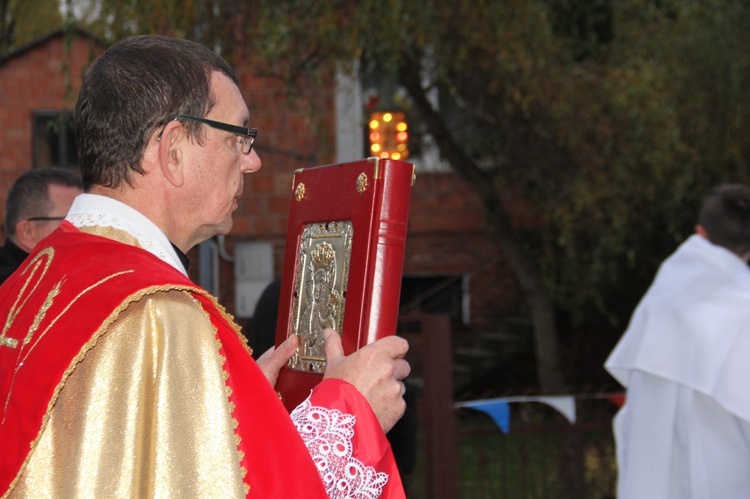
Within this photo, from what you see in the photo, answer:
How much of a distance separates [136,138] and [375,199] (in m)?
0.44

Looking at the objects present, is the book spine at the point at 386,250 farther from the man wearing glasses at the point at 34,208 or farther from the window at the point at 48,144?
the window at the point at 48,144

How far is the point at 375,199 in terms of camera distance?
185 centimetres

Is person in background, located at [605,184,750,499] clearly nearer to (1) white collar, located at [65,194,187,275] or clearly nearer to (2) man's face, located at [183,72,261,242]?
(2) man's face, located at [183,72,261,242]

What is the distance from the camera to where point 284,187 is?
39.1 ft

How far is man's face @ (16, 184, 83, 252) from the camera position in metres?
3.50

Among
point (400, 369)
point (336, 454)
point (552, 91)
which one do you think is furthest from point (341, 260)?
point (552, 91)

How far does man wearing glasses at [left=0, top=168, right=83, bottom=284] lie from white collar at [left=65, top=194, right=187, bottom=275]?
1818mm

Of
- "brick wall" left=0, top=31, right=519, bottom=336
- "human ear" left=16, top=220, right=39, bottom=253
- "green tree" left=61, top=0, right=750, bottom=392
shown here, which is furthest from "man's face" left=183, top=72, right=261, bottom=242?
"brick wall" left=0, top=31, right=519, bottom=336

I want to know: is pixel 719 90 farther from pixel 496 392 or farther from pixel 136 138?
pixel 136 138

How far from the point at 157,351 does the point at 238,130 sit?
478 millimetres

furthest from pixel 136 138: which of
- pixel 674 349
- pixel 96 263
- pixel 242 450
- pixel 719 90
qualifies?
pixel 719 90

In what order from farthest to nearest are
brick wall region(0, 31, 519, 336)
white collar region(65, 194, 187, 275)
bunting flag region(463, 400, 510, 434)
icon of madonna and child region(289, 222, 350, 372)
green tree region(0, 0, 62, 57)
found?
1. green tree region(0, 0, 62, 57)
2. brick wall region(0, 31, 519, 336)
3. bunting flag region(463, 400, 510, 434)
4. icon of madonna and child region(289, 222, 350, 372)
5. white collar region(65, 194, 187, 275)

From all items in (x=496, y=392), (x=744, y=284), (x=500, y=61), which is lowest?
(x=496, y=392)

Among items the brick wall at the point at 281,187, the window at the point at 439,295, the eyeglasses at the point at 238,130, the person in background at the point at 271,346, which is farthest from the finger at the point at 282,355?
the window at the point at 439,295
